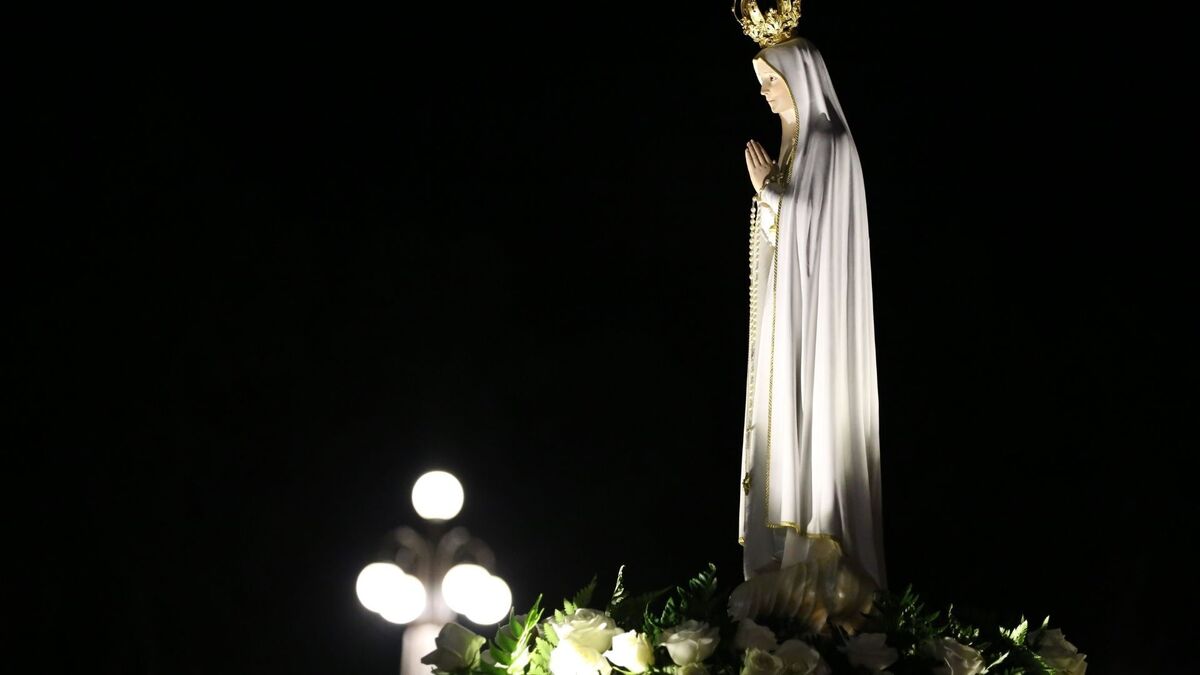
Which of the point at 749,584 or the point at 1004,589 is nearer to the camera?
the point at 749,584

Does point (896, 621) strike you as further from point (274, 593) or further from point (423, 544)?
point (274, 593)

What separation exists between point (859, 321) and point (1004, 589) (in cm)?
168

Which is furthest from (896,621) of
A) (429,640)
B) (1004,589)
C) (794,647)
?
(1004,589)

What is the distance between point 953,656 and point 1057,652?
0.46 metres

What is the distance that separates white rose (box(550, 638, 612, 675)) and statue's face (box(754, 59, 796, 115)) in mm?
1437

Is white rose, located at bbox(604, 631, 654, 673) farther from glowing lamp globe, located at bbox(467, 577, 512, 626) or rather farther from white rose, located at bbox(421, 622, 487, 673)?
glowing lamp globe, located at bbox(467, 577, 512, 626)

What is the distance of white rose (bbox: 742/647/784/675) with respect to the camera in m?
2.24

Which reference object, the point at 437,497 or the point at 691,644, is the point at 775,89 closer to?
the point at 437,497

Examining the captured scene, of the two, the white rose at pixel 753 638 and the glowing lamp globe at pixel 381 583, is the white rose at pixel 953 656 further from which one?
the glowing lamp globe at pixel 381 583

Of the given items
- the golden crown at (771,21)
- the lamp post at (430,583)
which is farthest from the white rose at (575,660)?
the golden crown at (771,21)

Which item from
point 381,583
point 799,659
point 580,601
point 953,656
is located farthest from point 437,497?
point 953,656

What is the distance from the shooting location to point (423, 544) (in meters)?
3.05

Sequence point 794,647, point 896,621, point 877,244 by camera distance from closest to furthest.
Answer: point 794,647, point 896,621, point 877,244

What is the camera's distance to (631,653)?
2.31 metres
